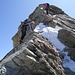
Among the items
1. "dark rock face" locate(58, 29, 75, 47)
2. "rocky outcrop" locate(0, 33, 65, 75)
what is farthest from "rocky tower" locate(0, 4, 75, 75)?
"dark rock face" locate(58, 29, 75, 47)

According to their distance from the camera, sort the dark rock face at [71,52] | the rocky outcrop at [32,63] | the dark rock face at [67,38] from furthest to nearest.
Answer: the dark rock face at [67,38] < the dark rock face at [71,52] < the rocky outcrop at [32,63]

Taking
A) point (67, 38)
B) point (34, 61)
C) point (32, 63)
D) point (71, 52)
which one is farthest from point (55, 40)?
point (32, 63)

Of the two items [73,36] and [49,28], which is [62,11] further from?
[73,36]

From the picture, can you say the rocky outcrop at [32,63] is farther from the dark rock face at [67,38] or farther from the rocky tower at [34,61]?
the dark rock face at [67,38]

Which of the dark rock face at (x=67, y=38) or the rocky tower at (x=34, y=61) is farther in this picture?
the dark rock face at (x=67, y=38)

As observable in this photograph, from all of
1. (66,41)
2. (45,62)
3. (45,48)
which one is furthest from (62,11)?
(45,62)

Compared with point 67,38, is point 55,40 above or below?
above

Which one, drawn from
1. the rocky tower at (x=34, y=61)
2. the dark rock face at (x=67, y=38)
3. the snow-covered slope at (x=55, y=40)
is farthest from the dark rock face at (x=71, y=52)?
the dark rock face at (x=67, y=38)

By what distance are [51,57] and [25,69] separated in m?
4.59

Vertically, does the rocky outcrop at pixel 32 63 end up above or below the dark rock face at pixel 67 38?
below

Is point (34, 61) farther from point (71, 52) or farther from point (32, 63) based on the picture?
point (71, 52)

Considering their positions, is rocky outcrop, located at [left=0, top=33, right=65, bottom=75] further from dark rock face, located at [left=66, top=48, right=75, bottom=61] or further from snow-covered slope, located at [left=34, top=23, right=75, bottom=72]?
dark rock face, located at [left=66, top=48, right=75, bottom=61]

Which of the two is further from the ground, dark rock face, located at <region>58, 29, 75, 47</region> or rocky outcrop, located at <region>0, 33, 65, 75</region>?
dark rock face, located at <region>58, 29, 75, 47</region>

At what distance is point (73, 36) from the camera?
93.1 ft
